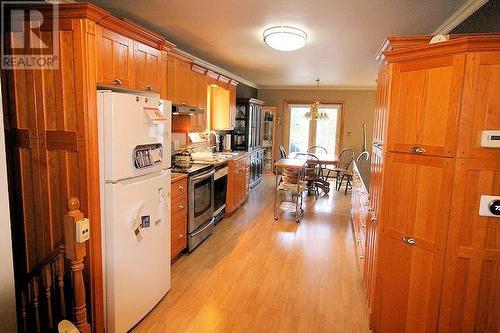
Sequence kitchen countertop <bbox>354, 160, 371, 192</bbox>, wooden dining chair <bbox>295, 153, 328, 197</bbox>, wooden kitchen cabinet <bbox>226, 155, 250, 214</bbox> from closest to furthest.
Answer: kitchen countertop <bbox>354, 160, 371, 192</bbox> → wooden kitchen cabinet <bbox>226, 155, 250, 214</bbox> → wooden dining chair <bbox>295, 153, 328, 197</bbox>

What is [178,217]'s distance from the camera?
10.9ft

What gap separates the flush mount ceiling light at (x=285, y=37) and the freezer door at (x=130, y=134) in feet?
5.11

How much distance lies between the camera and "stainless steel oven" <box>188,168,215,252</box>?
356 centimetres

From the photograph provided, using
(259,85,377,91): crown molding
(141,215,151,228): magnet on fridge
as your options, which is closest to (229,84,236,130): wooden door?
(259,85,377,91): crown molding

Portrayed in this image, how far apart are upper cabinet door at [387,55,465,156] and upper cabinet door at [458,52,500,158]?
36mm

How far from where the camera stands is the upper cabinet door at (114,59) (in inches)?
78.0

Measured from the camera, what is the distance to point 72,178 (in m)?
1.97

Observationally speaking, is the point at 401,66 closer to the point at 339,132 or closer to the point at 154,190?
the point at 154,190

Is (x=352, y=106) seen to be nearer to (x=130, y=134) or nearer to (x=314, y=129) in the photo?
(x=314, y=129)

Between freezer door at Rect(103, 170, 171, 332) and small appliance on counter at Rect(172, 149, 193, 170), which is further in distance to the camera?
small appliance on counter at Rect(172, 149, 193, 170)

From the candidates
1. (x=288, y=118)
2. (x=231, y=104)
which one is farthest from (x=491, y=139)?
(x=288, y=118)

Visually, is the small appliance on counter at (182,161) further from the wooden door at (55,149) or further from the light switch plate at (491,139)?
the light switch plate at (491,139)

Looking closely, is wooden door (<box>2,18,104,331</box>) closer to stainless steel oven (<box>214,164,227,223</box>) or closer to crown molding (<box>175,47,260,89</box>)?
crown molding (<box>175,47,260,89</box>)

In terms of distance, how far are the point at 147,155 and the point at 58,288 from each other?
1.05 metres
